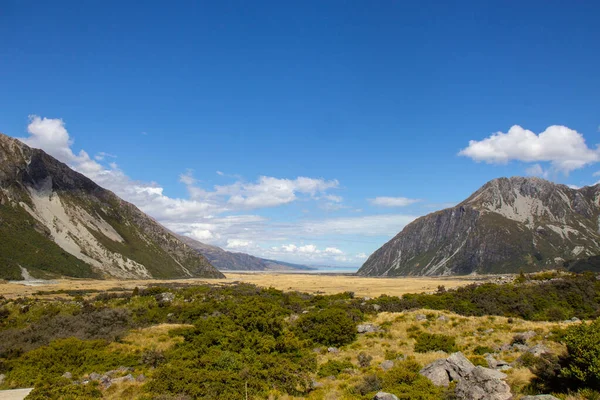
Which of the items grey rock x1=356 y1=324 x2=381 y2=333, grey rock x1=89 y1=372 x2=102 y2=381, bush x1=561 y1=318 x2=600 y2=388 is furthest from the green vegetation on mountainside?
bush x1=561 y1=318 x2=600 y2=388

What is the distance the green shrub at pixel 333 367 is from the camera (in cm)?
2128

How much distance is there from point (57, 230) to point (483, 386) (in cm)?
18527

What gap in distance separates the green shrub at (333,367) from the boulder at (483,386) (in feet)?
24.0

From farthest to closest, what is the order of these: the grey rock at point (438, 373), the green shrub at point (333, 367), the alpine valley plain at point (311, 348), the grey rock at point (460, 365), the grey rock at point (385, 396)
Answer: the green shrub at point (333, 367)
the grey rock at point (438, 373)
the grey rock at point (460, 365)
the alpine valley plain at point (311, 348)
the grey rock at point (385, 396)

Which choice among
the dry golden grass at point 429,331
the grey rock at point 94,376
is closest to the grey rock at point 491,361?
the dry golden grass at point 429,331

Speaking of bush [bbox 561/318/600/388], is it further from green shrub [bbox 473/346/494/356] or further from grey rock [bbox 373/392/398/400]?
green shrub [bbox 473/346/494/356]

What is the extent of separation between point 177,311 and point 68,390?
23.7m

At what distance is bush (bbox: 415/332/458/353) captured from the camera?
2508 cm

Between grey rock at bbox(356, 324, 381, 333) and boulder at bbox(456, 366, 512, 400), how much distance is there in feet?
46.2

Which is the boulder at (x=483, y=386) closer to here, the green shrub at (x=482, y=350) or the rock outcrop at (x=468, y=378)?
the rock outcrop at (x=468, y=378)

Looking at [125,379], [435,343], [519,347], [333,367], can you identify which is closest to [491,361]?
[519,347]

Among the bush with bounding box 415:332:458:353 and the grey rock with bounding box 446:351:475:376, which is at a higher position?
the grey rock with bounding box 446:351:475:376

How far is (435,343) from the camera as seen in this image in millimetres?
25688

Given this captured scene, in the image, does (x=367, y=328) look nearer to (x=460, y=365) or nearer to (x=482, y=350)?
(x=482, y=350)
